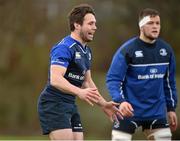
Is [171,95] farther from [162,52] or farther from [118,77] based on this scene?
[118,77]

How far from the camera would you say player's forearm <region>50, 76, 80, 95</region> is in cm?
674

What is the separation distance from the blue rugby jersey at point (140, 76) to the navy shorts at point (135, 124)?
6cm

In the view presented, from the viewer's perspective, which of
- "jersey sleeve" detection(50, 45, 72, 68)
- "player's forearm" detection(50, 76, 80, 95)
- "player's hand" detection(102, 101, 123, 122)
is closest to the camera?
"player's forearm" detection(50, 76, 80, 95)

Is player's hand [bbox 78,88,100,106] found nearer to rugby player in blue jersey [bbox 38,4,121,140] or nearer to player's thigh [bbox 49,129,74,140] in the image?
rugby player in blue jersey [bbox 38,4,121,140]

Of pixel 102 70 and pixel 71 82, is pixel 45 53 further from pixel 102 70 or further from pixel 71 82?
pixel 71 82

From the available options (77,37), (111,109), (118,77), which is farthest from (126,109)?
(77,37)

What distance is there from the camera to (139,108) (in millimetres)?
8109

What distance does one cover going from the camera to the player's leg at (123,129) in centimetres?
806

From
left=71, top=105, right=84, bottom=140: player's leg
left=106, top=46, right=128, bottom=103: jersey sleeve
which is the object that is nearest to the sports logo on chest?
left=106, top=46, right=128, bottom=103: jersey sleeve

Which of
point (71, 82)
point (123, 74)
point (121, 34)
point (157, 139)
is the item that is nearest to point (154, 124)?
point (157, 139)

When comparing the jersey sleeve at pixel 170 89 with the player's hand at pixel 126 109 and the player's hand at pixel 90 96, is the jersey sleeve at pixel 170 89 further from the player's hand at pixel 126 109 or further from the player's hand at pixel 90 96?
the player's hand at pixel 90 96

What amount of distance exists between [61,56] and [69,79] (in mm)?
342

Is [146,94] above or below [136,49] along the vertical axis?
below

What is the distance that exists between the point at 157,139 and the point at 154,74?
743 mm
